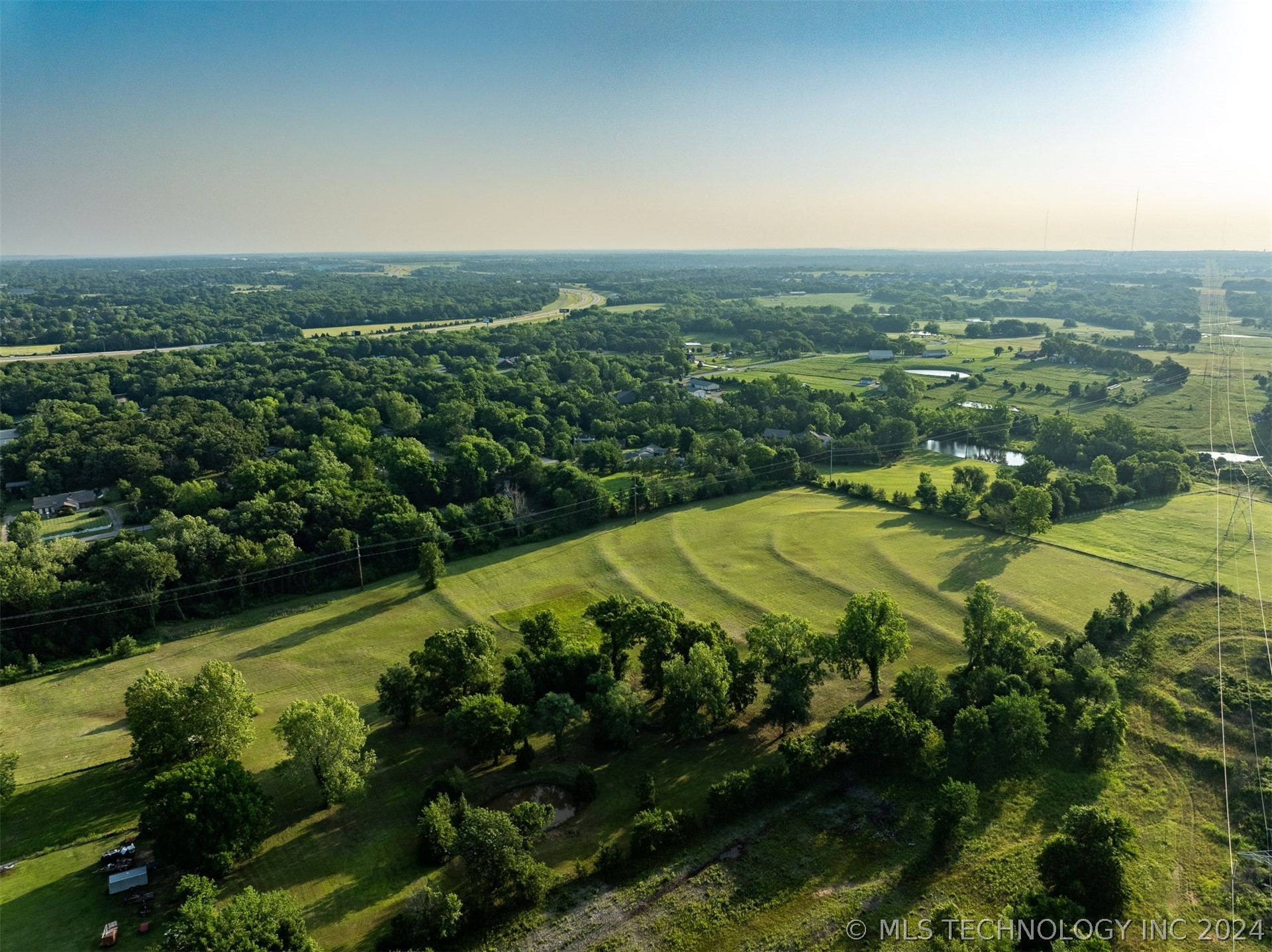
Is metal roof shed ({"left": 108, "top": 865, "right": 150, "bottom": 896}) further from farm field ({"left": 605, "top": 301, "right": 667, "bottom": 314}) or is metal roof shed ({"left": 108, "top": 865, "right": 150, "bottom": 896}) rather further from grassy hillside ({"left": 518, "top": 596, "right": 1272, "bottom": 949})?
farm field ({"left": 605, "top": 301, "right": 667, "bottom": 314})

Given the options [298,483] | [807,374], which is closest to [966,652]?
[298,483]

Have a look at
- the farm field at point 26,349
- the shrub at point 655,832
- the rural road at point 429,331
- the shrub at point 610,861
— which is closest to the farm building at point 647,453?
the shrub at point 655,832

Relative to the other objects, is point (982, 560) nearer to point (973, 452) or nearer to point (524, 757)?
point (973, 452)

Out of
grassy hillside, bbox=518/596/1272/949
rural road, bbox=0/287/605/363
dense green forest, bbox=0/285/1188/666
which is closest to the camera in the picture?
grassy hillside, bbox=518/596/1272/949

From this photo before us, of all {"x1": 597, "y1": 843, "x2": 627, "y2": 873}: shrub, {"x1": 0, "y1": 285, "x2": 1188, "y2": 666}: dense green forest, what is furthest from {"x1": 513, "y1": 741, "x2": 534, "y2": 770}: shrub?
{"x1": 0, "y1": 285, "x2": 1188, "y2": 666}: dense green forest

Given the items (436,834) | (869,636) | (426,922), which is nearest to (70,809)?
(436,834)
